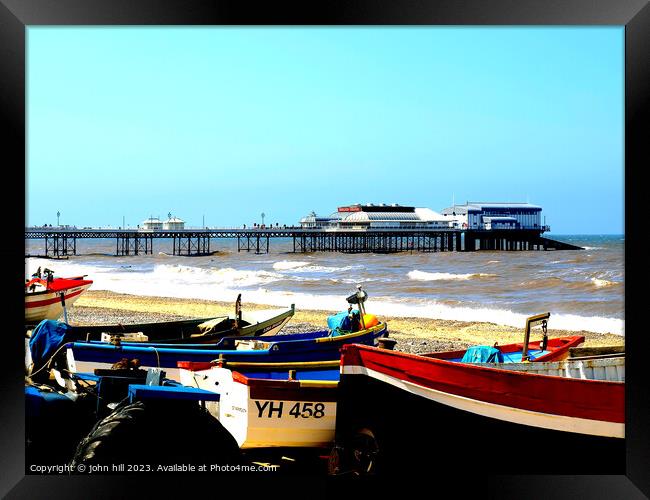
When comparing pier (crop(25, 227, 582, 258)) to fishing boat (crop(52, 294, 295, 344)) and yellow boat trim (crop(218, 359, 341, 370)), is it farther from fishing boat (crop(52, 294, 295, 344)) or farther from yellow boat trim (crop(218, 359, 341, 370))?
yellow boat trim (crop(218, 359, 341, 370))

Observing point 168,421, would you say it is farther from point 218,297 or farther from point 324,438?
point 218,297

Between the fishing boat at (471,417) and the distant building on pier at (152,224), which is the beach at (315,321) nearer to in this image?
the distant building on pier at (152,224)

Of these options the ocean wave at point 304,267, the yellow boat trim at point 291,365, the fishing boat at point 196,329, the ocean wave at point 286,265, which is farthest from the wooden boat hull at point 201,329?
the ocean wave at point 286,265

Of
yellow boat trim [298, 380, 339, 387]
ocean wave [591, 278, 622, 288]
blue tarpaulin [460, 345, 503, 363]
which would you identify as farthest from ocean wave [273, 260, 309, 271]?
yellow boat trim [298, 380, 339, 387]

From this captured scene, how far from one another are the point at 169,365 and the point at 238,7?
8.02 ft

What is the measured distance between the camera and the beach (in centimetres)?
714

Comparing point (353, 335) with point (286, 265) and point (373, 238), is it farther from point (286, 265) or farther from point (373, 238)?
point (286, 265)

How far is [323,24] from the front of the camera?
409cm

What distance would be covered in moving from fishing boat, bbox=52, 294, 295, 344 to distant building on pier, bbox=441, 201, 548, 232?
1.76 m

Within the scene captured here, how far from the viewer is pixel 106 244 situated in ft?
41.3

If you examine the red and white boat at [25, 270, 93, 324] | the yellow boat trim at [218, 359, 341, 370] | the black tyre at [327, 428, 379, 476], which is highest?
the red and white boat at [25, 270, 93, 324]

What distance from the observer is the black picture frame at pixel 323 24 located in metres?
4.04
